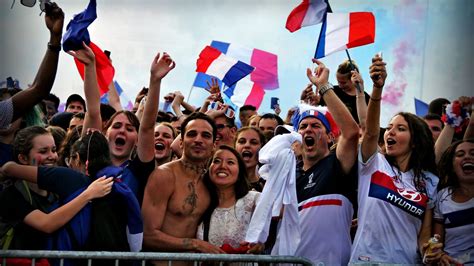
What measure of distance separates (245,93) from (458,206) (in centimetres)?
563

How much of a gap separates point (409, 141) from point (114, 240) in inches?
93.3

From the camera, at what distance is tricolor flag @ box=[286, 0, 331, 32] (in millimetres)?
8359

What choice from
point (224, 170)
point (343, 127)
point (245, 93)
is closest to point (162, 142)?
point (224, 170)

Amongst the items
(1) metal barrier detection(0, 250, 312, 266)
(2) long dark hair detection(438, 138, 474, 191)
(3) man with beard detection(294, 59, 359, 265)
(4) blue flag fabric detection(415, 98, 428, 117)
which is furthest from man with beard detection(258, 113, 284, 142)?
(1) metal barrier detection(0, 250, 312, 266)

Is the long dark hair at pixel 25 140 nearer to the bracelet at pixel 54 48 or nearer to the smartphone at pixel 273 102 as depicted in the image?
the bracelet at pixel 54 48

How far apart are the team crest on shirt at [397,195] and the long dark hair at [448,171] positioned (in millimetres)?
283

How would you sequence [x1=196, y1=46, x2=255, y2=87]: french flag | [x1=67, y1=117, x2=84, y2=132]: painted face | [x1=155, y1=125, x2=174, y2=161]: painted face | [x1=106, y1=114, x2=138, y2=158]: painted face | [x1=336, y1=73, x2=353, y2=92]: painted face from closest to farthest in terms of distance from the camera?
[x1=106, y1=114, x2=138, y2=158]: painted face → [x1=155, y1=125, x2=174, y2=161]: painted face → [x1=67, y1=117, x2=84, y2=132]: painted face → [x1=336, y1=73, x2=353, y2=92]: painted face → [x1=196, y1=46, x2=255, y2=87]: french flag

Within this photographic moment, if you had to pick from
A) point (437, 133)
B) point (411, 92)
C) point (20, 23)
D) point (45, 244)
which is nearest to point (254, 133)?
point (437, 133)

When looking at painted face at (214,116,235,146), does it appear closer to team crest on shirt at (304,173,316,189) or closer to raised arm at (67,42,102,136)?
raised arm at (67,42,102,136)

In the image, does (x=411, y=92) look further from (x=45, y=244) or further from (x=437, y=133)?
(x=45, y=244)

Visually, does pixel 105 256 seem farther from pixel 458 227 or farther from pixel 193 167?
pixel 458 227

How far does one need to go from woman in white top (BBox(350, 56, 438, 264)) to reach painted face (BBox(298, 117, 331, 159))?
1.24 ft

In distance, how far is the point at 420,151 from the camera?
6684 mm

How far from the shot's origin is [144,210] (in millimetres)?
6453
